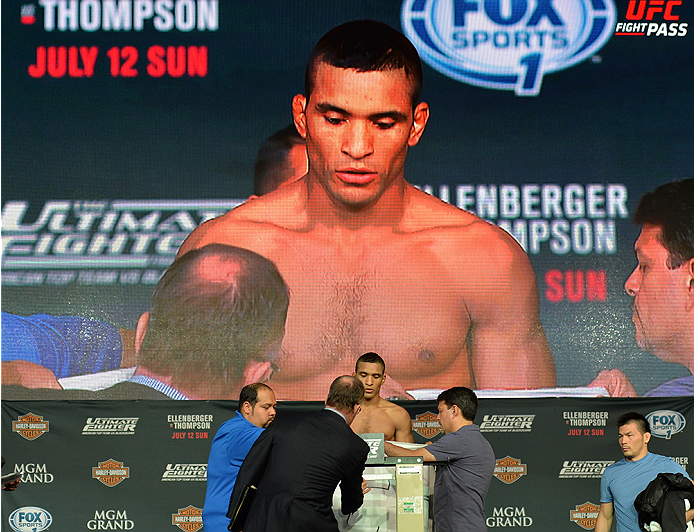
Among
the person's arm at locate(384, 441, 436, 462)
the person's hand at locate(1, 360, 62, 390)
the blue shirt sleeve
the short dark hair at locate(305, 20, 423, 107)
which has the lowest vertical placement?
the person's arm at locate(384, 441, 436, 462)

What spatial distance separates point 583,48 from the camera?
6.59m

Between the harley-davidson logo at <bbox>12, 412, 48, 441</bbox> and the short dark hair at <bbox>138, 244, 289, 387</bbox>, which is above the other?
the short dark hair at <bbox>138, 244, 289, 387</bbox>

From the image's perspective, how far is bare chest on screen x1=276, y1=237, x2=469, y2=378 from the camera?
6262mm

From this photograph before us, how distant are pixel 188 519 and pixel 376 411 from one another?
5.55 feet

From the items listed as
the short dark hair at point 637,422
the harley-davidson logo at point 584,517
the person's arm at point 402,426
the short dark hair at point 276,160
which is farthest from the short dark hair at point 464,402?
the short dark hair at point 276,160

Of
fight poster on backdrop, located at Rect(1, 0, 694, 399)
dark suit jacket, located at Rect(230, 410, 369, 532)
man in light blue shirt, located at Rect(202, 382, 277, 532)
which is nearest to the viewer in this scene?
dark suit jacket, located at Rect(230, 410, 369, 532)

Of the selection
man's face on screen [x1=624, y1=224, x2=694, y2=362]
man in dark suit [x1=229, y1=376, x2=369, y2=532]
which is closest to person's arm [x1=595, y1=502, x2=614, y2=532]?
man in dark suit [x1=229, y1=376, x2=369, y2=532]

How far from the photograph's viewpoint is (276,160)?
6559 millimetres

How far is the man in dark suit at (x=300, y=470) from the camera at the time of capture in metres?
3.38

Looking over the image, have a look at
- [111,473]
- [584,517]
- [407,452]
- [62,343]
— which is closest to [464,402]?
[407,452]

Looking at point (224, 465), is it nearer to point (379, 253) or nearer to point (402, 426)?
point (402, 426)

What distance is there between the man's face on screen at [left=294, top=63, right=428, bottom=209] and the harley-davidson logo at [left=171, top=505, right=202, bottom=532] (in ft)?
8.29

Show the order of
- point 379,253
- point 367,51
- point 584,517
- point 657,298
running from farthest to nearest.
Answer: point 367,51, point 379,253, point 657,298, point 584,517

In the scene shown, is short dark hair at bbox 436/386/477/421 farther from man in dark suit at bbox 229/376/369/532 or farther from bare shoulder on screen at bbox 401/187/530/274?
bare shoulder on screen at bbox 401/187/530/274
